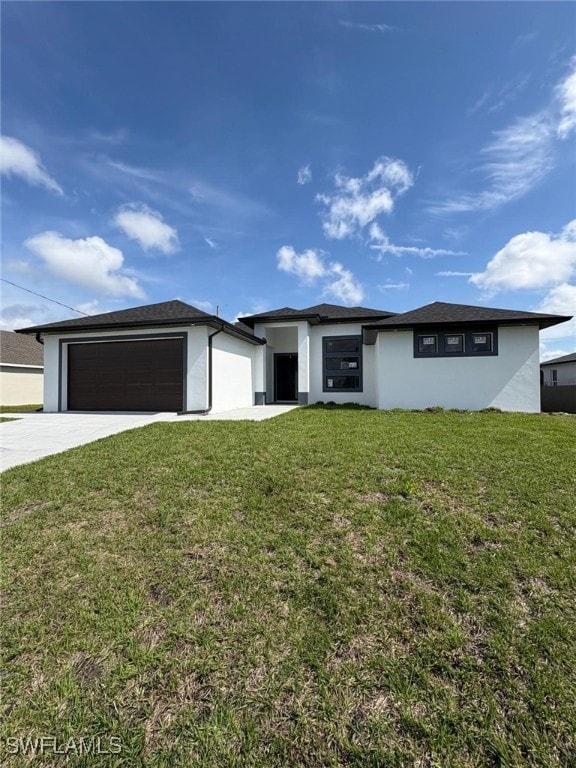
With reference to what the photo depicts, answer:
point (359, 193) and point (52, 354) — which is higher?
point (359, 193)

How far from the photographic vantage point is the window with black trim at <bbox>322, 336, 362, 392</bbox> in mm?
14594

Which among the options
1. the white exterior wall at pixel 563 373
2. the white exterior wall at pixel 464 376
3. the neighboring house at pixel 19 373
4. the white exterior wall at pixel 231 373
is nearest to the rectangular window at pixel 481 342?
the white exterior wall at pixel 464 376

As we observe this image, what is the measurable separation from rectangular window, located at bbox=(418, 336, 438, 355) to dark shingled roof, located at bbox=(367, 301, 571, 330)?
62 cm

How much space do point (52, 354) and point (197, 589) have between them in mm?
13245

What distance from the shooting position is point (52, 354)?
492 inches

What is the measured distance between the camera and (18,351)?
22797 mm

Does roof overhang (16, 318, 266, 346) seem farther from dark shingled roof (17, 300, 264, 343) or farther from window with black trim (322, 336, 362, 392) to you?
window with black trim (322, 336, 362, 392)

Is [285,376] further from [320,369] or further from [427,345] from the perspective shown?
[427,345]

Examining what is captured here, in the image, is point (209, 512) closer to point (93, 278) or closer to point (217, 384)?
point (217, 384)

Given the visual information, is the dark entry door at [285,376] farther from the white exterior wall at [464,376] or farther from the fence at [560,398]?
the fence at [560,398]

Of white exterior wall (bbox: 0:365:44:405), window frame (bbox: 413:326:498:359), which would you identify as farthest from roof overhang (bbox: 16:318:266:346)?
white exterior wall (bbox: 0:365:44:405)

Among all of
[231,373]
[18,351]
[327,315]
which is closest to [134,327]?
[231,373]

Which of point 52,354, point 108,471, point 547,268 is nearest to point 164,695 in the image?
point 108,471

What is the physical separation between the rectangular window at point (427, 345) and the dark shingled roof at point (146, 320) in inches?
267
